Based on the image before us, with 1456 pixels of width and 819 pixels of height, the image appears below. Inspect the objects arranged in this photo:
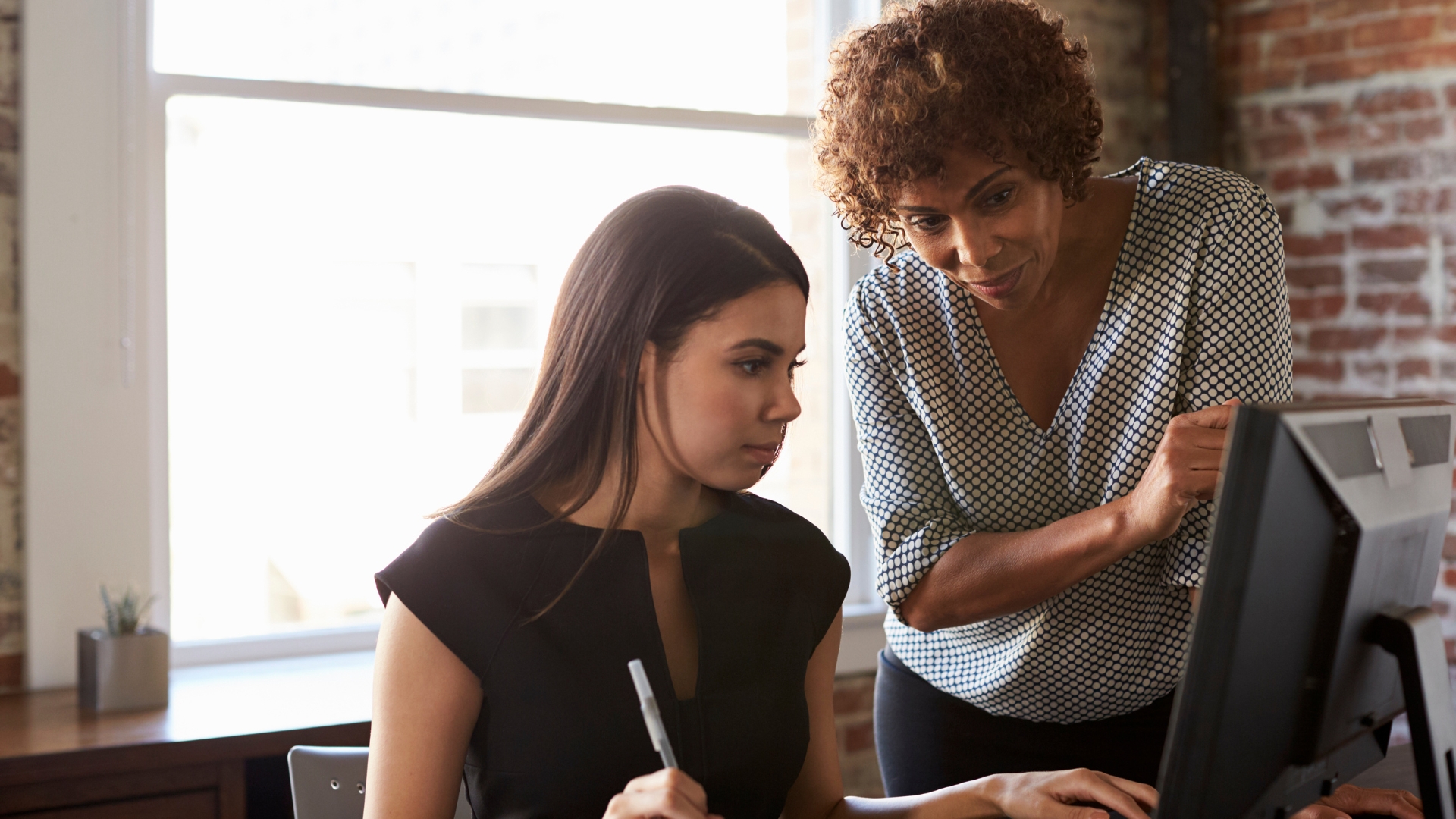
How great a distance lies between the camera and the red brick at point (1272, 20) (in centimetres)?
298

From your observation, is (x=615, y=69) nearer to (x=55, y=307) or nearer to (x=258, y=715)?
(x=55, y=307)

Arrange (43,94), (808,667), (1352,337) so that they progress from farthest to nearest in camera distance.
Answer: (1352,337)
(43,94)
(808,667)

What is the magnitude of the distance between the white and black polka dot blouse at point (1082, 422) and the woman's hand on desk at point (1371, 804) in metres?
0.25

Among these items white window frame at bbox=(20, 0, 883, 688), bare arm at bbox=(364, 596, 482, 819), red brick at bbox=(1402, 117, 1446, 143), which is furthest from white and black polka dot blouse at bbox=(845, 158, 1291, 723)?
red brick at bbox=(1402, 117, 1446, 143)

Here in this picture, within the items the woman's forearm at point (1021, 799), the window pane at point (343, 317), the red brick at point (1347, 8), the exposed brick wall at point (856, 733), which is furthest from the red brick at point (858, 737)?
the red brick at point (1347, 8)

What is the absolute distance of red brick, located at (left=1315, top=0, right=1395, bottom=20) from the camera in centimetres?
281

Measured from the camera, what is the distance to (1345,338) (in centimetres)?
292

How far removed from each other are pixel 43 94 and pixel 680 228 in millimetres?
1460

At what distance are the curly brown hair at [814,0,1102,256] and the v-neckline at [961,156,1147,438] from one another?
100mm

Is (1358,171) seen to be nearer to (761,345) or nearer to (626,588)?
(761,345)

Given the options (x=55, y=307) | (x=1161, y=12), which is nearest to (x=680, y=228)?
(x=55, y=307)

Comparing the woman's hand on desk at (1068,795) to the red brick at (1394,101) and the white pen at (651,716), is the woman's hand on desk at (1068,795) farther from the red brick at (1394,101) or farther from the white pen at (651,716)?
the red brick at (1394,101)

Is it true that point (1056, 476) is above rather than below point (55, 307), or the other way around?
below

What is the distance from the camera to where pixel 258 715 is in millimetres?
2018
